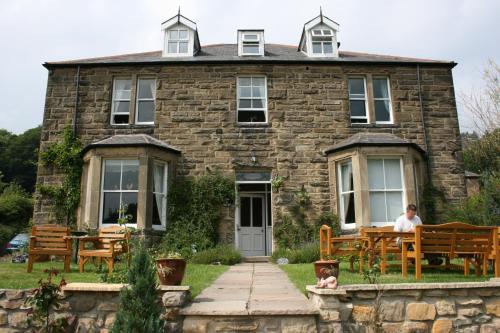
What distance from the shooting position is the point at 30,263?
25.2 feet

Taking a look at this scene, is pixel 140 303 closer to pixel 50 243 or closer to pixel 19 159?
pixel 50 243

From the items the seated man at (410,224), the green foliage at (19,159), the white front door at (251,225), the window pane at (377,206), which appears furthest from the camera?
the green foliage at (19,159)

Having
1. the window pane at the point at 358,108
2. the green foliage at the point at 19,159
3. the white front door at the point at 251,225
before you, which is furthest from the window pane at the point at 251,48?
the green foliage at the point at 19,159

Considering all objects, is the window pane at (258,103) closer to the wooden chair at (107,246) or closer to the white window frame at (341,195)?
the white window frame at (341,195)

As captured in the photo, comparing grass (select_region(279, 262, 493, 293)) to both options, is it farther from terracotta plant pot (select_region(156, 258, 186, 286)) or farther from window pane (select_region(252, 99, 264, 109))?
window pane (select_region(252, 99, 264, 109))

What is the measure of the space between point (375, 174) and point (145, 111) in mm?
7318

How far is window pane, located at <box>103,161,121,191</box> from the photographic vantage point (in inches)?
452

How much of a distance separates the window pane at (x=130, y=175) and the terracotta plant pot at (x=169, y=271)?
6863mm

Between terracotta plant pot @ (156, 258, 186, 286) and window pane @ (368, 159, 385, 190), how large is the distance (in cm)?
787

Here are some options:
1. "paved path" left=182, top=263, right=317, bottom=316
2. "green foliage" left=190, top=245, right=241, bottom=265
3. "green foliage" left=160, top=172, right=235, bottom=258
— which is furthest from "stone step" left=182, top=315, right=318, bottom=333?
"green foliage" left=160, top=172, right=235, bottom=258

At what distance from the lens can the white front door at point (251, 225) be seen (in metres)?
12.7

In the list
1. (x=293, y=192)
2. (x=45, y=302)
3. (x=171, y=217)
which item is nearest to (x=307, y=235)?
(x=293, y=192)

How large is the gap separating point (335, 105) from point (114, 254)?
8221 mm

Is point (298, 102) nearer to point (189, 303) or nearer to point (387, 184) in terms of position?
point (387, 184)
